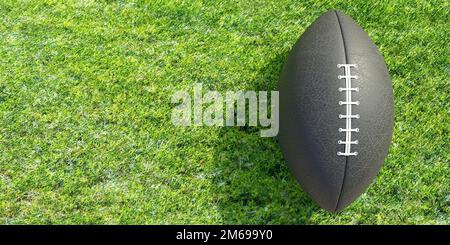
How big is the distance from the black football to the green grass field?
2.73ft

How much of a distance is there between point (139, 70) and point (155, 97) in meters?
0.39

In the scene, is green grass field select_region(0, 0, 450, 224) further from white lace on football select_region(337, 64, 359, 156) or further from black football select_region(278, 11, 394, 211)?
white lace on football select_region(337, 64, 359, 156)

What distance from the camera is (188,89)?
15.8ft

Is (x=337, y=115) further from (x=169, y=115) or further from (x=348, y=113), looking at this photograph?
(x=169, y=115)

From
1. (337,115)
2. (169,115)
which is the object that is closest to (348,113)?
(337,115)

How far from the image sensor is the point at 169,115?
4.71m

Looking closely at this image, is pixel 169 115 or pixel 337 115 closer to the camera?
pixel 337 115

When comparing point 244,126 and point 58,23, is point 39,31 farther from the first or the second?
point 244,126

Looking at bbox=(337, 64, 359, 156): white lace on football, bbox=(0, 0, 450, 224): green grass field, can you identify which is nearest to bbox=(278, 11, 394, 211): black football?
bbox=(337, 64, 359, 156): white lace on football

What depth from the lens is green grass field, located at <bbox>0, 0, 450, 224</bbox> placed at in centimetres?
439

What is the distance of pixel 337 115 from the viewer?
3.49m

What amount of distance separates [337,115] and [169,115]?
1965mm

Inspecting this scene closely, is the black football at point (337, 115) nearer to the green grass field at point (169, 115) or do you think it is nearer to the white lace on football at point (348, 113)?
the white lace on football at point (348, 113)
